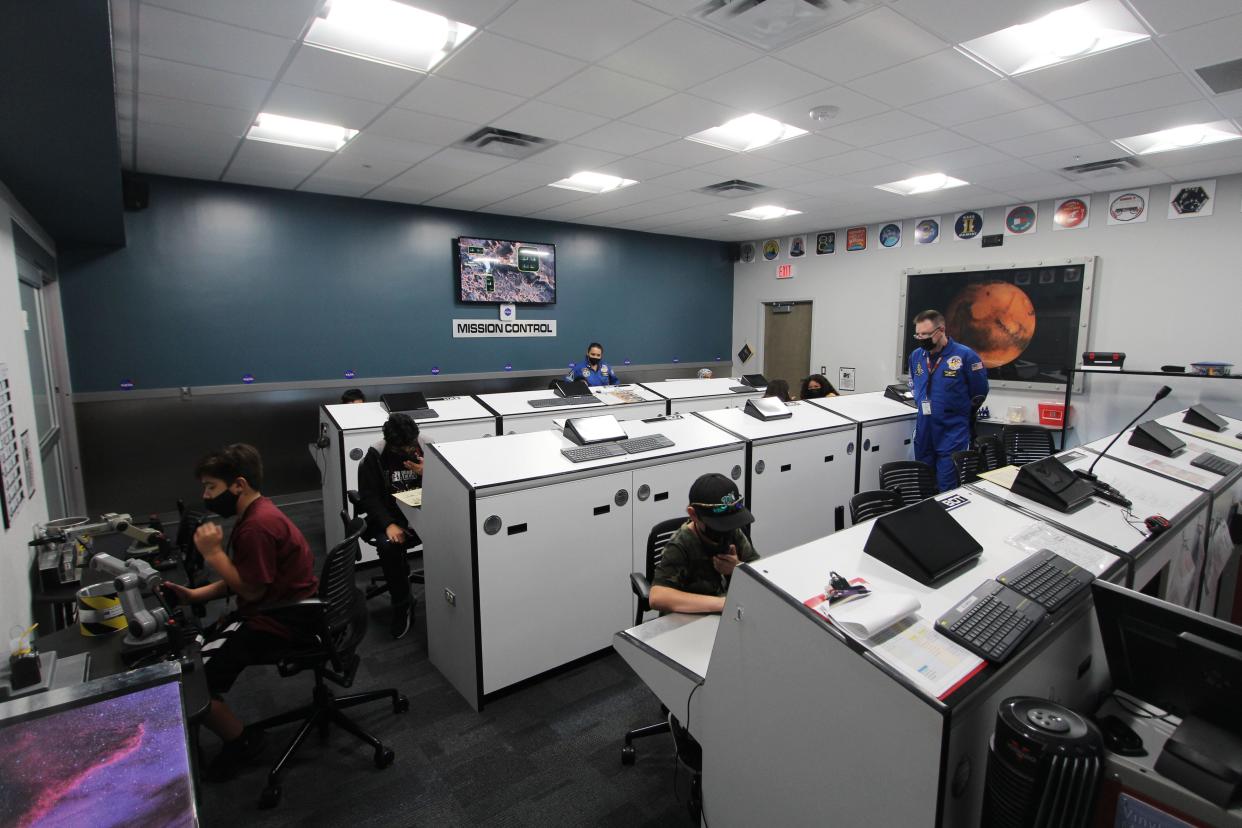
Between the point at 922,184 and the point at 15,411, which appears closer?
the point at 15,411

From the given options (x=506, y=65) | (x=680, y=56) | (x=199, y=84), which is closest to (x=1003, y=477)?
(x=680, y=56)

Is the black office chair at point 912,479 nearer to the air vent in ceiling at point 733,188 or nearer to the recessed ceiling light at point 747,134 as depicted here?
the recessed ceiling light at point 747,134

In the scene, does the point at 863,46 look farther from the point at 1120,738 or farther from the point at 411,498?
the point at 411,498

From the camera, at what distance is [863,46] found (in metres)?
2.65

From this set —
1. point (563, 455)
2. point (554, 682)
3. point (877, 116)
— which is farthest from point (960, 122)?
point (554, 682)

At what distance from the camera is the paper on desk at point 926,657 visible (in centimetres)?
112

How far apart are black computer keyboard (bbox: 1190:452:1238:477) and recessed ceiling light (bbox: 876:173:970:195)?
10.2ft

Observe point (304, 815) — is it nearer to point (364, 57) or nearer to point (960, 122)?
point (364, 57)

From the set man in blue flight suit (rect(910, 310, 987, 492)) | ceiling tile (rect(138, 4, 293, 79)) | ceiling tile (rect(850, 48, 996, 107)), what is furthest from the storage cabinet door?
man in blue flight suit (rect(910, 310, 987, 492))

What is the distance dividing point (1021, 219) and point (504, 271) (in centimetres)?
554

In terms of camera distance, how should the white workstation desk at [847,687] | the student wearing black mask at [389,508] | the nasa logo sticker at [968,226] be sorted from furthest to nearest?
the nasa logo sticker at [968,226], the student wearing black mask at [389,508], the white workstation desk at [847,687]

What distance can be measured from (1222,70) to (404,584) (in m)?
4.93

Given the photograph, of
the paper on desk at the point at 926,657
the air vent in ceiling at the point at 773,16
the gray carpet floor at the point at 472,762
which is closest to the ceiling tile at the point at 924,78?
the air vent in ceiling at the point at 773,16

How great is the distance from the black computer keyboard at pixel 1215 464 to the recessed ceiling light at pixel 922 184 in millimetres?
3116
